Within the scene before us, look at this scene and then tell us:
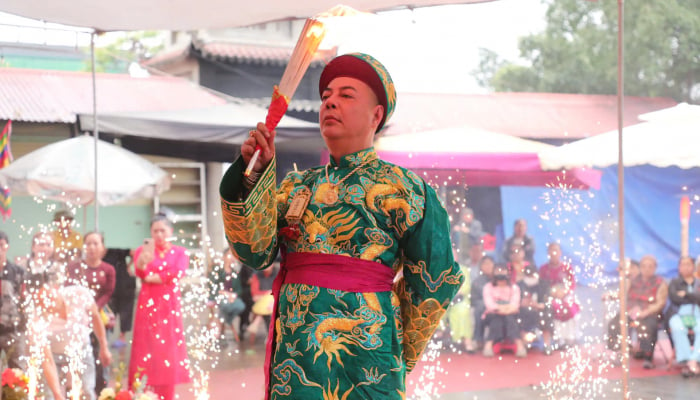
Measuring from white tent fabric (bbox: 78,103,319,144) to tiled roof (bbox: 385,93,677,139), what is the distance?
495 mm

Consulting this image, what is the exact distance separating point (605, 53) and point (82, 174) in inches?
99.3

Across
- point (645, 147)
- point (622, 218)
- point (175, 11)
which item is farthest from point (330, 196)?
point (645, 147)

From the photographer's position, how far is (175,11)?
335 cm

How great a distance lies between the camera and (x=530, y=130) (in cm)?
403

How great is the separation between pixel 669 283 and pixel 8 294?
9.96 ft

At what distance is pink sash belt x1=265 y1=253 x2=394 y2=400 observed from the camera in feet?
5.87

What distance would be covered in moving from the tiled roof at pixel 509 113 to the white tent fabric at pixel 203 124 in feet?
1.62

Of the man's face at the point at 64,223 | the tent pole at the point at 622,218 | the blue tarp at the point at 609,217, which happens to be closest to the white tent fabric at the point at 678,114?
the blue tarp at the point at 609,217

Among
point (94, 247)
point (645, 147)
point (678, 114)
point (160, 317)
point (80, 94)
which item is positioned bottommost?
point (160, 317)

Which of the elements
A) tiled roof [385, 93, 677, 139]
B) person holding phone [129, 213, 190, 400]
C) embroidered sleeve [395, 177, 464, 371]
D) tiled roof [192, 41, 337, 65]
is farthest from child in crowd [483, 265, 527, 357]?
embroidered sleeve [395, 177, 464, 371]

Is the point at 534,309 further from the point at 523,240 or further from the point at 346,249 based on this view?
the point at 346,249

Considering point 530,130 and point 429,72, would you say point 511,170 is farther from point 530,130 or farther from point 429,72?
point 429,72

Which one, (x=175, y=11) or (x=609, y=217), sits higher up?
(x=175, y=11)

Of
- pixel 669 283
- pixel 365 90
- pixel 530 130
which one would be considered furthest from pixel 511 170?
pixel 365 90
